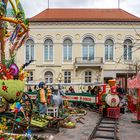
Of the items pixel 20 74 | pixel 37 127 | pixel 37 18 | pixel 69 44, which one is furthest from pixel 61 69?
pixel 20 74

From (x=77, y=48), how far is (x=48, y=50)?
11.7 ft

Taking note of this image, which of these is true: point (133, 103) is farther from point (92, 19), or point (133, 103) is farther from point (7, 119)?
point (92, 19)

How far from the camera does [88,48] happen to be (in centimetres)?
4750

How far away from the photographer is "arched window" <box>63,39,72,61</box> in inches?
1860

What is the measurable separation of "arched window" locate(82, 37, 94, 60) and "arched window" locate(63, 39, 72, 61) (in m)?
1.71

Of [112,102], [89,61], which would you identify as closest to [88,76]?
[89,61]

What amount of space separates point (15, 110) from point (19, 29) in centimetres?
273

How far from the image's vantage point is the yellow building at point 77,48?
46688 millimetres

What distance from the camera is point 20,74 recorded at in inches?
402

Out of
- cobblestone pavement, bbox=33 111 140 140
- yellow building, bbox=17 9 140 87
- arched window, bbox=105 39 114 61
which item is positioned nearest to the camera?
cobblestone pavement, bbox=33 111 140 140

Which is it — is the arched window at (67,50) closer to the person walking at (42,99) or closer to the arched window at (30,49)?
the arched window at (30,49)

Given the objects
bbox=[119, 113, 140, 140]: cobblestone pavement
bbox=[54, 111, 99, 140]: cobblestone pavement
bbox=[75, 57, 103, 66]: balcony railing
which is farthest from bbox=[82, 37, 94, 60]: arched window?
bbox=[54, 111, 99, 140]: cobblestone pavement

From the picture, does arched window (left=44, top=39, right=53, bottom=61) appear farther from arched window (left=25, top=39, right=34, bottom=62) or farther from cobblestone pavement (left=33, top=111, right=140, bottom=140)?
cobblestone pavement (left=33, top=111, right=140, bottom=140)

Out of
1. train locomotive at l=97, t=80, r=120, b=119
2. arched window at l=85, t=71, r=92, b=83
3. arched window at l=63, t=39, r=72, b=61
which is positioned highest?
arched window at l=63, t=39, r=72, b=61
